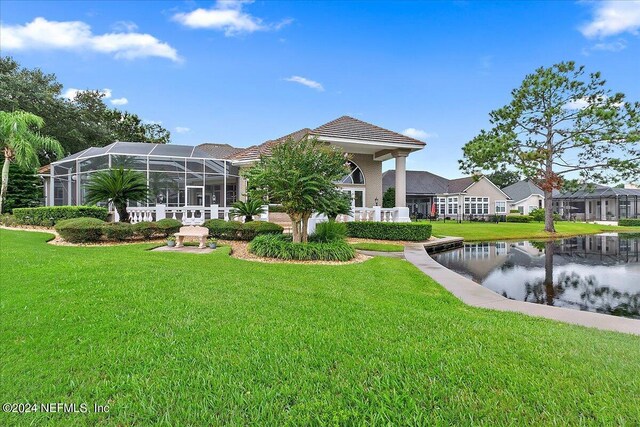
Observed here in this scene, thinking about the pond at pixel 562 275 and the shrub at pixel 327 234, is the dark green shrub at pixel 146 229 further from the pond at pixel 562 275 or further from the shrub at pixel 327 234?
the pond at pixel 562 275

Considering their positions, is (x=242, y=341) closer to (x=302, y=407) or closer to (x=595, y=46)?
(x=302, y=407)

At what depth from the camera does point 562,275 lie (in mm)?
8852

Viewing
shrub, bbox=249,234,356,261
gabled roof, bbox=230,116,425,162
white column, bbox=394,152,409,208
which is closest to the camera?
Result: shrub, bbox=249,234,356,261

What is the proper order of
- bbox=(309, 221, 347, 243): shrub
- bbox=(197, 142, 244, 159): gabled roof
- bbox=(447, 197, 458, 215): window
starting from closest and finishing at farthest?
bbox=(309, 221, 347, 243): shrub, bbox=(197, 142, 244, 159): gabled roof, bbox=(447, 197, 458, 215): window

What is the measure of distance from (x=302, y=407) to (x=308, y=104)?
1951cm

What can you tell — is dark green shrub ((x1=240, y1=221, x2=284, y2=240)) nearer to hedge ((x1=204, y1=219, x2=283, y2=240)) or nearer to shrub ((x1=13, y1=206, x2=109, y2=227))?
hedge ((x1=204, y1=219, x2=283, y2=240))

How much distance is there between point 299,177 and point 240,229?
4384 mm

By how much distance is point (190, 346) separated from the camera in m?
3.33

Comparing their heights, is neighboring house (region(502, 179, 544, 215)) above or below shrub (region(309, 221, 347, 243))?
above

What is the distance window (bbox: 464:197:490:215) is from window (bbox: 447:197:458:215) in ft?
3.46

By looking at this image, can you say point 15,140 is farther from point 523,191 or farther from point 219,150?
point 523,191

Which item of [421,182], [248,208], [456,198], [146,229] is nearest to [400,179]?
[248,208]

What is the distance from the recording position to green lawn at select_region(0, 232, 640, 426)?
2291 millimetres

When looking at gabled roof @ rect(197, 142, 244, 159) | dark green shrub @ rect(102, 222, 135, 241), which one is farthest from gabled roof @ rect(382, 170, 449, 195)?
dark green shrub @ rect(102, 222, 135, 241)
